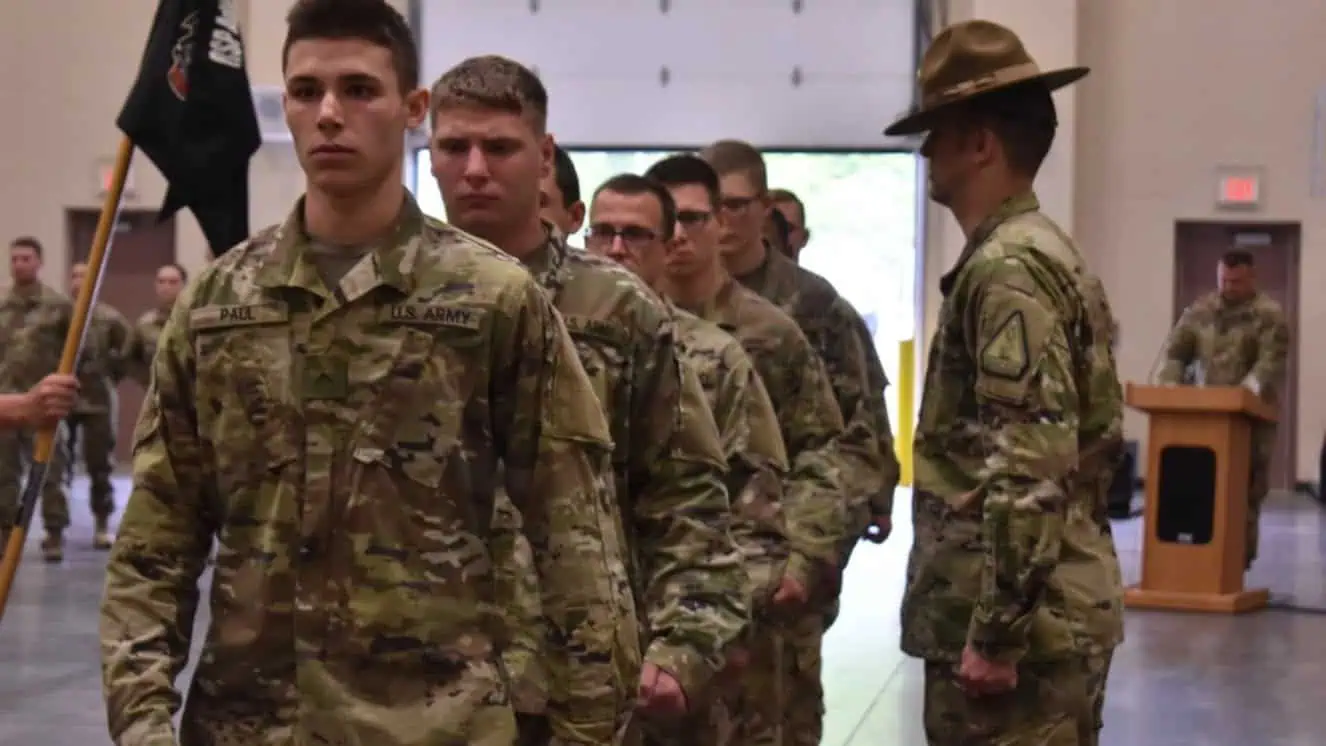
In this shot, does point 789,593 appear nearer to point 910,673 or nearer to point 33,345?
point 910,673

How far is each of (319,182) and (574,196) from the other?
155 cm

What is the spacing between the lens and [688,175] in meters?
4.62

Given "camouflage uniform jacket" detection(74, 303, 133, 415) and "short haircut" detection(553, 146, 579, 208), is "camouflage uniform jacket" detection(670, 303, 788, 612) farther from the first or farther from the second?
"camouflage uniform jacket" detection(74, 303, 133, 415)

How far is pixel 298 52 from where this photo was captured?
2270 mm

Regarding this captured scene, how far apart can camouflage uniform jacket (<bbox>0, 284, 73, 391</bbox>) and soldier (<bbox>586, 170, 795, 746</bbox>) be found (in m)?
Result: 8.79

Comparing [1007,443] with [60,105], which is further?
→ [60,105]

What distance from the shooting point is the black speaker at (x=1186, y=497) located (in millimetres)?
10344

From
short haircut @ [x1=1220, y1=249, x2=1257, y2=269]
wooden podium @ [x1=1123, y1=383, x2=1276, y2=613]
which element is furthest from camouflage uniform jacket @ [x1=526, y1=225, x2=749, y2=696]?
short haircut @ [x1=1220, y1=249, x2=1257, y2=269]

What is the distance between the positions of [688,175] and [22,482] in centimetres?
841

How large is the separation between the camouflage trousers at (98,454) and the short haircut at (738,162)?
7.69 m

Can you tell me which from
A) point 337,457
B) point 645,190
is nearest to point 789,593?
point 645,190

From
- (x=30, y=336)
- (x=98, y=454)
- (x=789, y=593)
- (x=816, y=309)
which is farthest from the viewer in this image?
(x=98, y=454)

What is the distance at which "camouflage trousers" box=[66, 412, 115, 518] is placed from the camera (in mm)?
12438

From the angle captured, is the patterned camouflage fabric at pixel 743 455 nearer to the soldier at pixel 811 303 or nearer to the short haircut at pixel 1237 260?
the soldier at pixel 811 303
